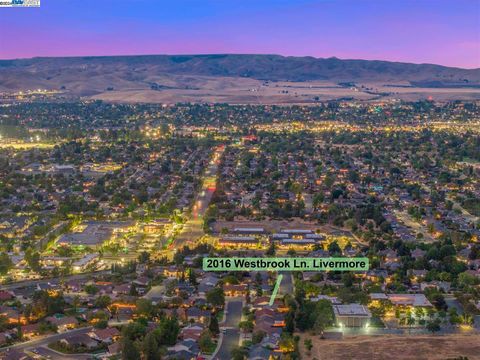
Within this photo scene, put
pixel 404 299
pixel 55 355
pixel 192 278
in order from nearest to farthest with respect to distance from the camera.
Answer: pixel 55 355
pixel 404 299
pixel 192 278

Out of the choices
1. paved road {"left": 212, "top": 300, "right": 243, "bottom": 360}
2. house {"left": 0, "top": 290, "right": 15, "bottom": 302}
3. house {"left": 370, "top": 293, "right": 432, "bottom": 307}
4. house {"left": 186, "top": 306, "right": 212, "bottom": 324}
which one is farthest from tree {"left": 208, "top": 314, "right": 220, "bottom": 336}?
house {"left": 0, "top": 290, "right": 15, "bottom": 302}

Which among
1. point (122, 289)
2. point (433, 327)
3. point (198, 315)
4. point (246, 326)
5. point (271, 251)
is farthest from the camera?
point (271, 251)

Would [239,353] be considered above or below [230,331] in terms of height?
above

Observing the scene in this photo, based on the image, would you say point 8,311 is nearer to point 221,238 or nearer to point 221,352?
point 221,352

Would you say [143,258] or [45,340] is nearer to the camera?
[45,340]

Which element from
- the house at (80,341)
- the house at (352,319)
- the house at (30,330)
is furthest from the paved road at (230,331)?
the house at (30,330)

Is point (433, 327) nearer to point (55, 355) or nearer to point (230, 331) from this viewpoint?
point (230, 331)

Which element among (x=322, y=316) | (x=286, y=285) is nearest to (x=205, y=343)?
(x=322, y=316)
